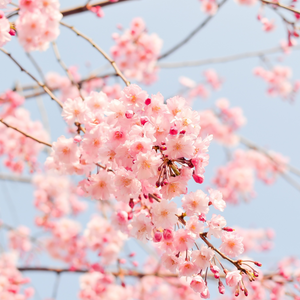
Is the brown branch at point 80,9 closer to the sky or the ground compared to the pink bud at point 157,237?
closer to the sky

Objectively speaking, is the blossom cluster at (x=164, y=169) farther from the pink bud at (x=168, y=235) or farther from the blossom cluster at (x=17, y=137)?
the blossom cluster at (x=17, y=137)

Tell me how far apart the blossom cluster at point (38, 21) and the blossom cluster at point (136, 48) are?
2.73 meters

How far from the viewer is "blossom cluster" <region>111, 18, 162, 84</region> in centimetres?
491

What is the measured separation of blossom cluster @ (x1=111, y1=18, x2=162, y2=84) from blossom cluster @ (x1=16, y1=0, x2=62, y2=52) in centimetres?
273

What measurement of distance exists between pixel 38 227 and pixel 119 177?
522 centimetres

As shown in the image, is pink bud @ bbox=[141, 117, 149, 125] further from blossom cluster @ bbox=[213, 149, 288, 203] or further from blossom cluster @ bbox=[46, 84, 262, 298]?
blossom cluster @ bbox=[213, 149, 288, 203]

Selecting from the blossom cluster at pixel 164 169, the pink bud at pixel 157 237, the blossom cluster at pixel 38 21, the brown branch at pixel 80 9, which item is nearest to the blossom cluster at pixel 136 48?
the brown branch at pixel 80 9

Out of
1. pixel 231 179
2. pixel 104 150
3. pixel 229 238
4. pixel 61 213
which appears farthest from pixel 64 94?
pixel 229 238

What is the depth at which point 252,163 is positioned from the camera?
8.42 metres

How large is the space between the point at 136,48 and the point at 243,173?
14.9ft

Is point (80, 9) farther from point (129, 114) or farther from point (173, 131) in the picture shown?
point (173, 131)

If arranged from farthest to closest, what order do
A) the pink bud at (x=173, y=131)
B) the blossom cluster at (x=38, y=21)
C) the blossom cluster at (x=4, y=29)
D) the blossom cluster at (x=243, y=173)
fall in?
1. the blossom cluster at (x=243, y=173)
2. the blossom cluster at (x=38, y=21)
3. the blossom cluster at (x=4, y=29)
4. the pink bud at (x=173, y=131)

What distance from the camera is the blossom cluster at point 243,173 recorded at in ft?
23.3

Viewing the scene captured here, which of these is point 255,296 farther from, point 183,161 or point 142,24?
point 142,24
